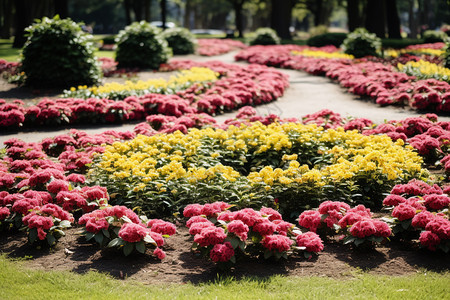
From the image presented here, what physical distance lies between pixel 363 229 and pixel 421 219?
0.61 m

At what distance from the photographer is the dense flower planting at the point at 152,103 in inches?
372

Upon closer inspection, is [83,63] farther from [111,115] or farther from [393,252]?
[393,252]

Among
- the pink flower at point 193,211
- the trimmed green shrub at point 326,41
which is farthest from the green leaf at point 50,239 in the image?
the trimmed green shrub at point 326,41

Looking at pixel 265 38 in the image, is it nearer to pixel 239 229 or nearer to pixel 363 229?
pixel 363 229

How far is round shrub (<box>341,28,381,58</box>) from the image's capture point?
2048 cm

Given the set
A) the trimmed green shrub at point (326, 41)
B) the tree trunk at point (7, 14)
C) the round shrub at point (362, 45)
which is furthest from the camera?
the tree trunk at point (7, 14)

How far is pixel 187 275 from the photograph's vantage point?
13.8 ft

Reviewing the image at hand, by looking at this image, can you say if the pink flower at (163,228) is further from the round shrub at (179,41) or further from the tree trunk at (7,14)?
the tree trunk at (7,14)

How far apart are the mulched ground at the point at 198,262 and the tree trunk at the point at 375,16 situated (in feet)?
84.2

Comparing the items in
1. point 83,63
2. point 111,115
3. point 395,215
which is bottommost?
point 395,215

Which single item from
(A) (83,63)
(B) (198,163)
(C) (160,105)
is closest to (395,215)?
(B) (198,163)

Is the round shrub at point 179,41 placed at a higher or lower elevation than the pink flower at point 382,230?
higher

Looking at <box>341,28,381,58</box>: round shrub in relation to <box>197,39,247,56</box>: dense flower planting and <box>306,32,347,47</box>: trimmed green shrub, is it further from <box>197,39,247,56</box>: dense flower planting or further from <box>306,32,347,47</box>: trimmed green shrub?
<box>197,39,247,56</box>: dense flower planting

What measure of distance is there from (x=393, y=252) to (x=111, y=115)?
6977 mm
